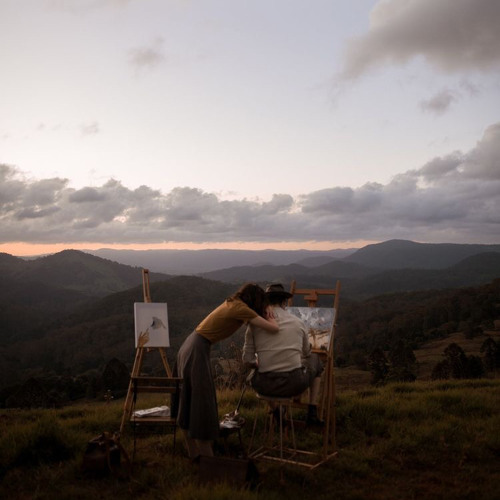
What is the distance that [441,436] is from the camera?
5859 mm

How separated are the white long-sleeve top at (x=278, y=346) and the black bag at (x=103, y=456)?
161 cm

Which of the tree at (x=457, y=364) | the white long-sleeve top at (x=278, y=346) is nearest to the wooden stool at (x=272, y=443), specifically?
the white long-sleeve top at (x=278, y=346)

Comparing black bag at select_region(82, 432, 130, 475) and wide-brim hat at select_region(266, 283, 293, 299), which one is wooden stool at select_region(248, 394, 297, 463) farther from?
black bag at select_region(82, 432, 130, 475)

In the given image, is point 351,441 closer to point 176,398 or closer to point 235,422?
point 235,422

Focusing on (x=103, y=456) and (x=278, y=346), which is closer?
(x=103, y=456)

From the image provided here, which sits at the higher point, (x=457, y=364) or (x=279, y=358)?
(x=279, y=358)

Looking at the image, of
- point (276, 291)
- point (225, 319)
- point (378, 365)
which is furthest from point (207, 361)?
point (378, 365)

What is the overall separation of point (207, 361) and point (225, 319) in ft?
1.58

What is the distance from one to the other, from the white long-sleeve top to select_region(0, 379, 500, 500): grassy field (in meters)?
1.03

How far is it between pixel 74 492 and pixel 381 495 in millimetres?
2878

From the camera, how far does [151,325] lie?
21.7 ft

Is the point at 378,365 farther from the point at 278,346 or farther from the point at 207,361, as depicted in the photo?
the point at 207,361

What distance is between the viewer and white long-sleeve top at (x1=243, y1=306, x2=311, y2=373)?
16.1 ft

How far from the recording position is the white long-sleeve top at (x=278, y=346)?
4.89 metres
